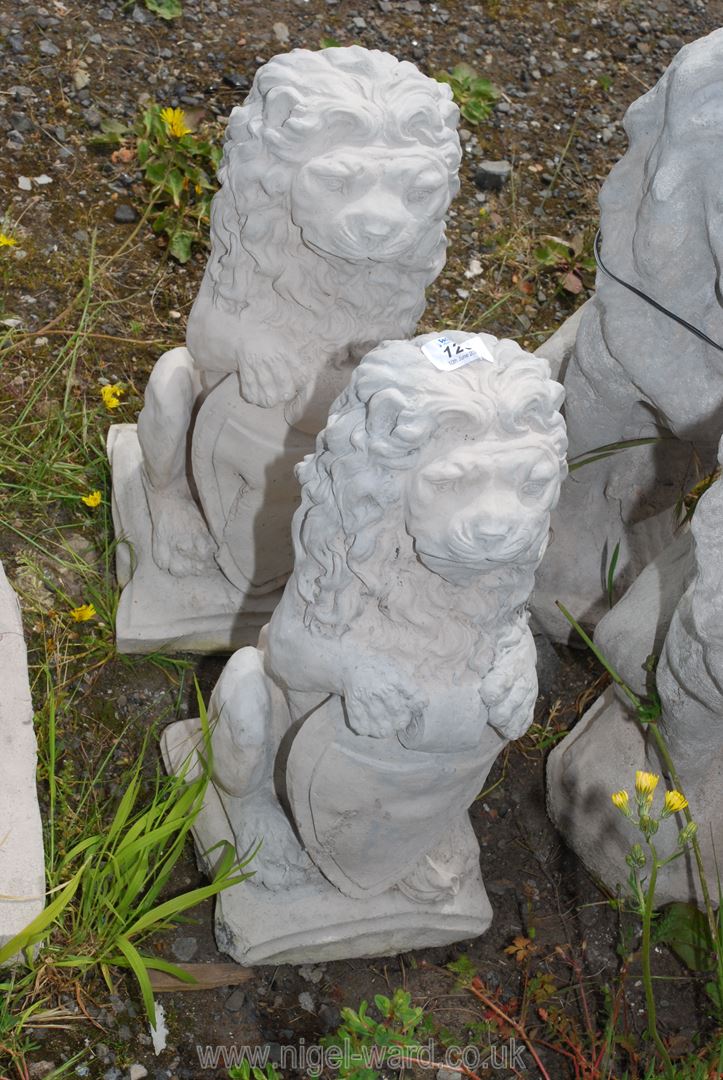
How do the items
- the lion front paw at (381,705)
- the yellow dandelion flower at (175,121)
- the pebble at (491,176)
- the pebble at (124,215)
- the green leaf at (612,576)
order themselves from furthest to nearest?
the pebble at (491,176), the pebble at (124,215), the yellow dandelion flower at (175,121), the green leaf at (612,576), the lion front paw at (381,705)

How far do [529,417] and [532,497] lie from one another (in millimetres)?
102

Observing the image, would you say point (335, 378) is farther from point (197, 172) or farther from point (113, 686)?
point (197, 172)

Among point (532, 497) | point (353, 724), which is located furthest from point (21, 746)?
point (532, 497)

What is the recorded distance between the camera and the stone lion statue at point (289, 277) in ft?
6.53

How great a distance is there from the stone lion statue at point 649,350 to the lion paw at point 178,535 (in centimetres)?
75

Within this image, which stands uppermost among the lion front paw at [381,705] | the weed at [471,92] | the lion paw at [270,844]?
the lion front paw at [381,705]

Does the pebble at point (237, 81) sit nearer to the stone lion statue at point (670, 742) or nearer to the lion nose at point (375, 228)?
the lion nose at point (375, 228)

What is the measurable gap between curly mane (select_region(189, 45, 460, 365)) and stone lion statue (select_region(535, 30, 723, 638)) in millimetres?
358

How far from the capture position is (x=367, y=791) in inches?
75.6

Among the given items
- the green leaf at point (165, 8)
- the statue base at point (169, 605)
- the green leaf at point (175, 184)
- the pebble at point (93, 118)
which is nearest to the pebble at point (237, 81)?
the green leaf at point (165, 8)

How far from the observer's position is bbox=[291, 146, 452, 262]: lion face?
198 cm

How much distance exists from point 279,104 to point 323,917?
1.39 m

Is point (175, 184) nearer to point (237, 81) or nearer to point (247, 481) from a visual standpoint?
point (237, 81)

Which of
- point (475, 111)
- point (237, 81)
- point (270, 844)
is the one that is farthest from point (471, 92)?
point (270, 844)
